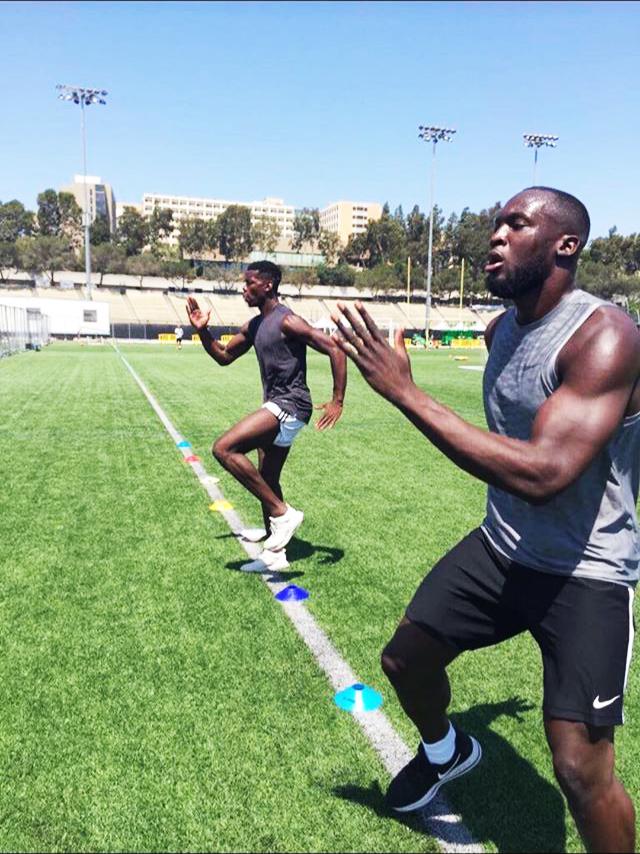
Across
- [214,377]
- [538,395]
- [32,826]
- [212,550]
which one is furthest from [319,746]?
[214,377]

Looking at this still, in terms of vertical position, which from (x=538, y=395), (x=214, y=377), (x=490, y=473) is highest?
(x=538, y=395)

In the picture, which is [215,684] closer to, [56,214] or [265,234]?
[265,234]

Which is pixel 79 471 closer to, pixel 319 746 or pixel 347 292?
pixel 319 746


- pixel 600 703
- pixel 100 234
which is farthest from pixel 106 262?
pixel 600 703

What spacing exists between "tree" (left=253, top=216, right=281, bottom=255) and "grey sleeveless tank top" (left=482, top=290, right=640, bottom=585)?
11061 centimetres

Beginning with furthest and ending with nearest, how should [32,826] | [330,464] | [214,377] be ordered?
[214,377] → [330,464] → [32,826]

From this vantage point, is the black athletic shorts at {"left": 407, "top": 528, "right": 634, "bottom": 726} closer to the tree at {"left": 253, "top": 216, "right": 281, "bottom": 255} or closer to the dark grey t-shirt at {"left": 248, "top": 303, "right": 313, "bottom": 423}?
the dark grey t-shirt at {"left": 248, "top": 303, "right": 313, "bottom": 423}

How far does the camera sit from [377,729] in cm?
313

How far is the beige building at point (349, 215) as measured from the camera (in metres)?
180

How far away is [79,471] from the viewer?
8.65m

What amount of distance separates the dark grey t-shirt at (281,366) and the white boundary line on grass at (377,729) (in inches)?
50.8

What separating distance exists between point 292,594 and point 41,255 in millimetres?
92475

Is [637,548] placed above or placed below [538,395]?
below

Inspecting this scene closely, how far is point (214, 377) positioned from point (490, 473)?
21.4m
